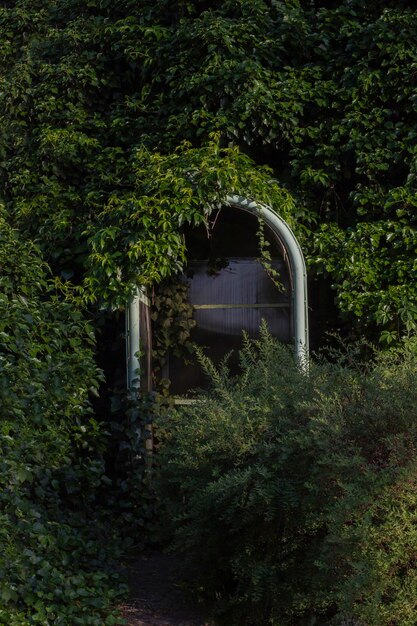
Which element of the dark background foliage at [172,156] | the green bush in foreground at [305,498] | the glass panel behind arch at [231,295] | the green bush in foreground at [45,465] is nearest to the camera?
the green bush in foreground at [305,498]

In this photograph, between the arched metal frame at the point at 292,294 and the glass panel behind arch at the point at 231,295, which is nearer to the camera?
the arched metal frame at the point at 292,294

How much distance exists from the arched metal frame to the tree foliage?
5.1 inches

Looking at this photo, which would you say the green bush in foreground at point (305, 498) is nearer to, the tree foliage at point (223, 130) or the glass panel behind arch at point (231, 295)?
the tree foliage at point (223, 130)

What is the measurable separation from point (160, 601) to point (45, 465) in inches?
41.9

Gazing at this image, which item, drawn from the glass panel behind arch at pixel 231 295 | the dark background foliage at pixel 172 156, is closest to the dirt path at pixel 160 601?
the dark background foliage at pixel 172 156

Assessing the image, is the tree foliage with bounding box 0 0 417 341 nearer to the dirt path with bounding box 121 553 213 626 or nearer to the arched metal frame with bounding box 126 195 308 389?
the arched metal frame with bounding box 126 195 308 389

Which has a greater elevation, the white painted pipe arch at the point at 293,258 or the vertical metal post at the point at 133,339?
the white painted pipe arch at the point at 293,258

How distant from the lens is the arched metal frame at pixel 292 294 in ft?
22.3

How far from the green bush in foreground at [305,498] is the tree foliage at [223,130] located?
2321 millimetres

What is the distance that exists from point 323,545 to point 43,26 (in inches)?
234

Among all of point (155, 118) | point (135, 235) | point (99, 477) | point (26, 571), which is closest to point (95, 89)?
point (155, 118)

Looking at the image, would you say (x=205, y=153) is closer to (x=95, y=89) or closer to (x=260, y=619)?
(x=95, y=89)

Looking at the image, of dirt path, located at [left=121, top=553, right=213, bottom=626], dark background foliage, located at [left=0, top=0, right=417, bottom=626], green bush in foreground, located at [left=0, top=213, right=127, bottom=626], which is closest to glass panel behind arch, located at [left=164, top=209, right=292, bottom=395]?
dark background foliage, located at [left=0, top=0, right=417, bottom=626]

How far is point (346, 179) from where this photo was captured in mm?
7559
